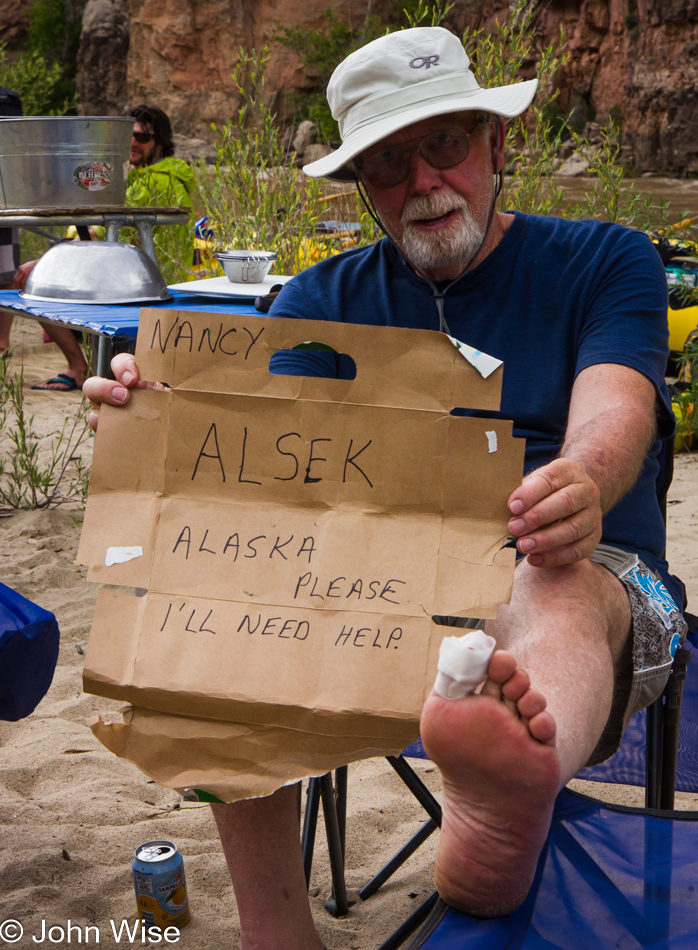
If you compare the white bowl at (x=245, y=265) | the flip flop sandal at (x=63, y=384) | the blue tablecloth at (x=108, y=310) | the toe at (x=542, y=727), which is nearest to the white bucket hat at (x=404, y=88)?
the blue tablecloth at (x=108, y=310)

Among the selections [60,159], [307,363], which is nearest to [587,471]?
[307,363]

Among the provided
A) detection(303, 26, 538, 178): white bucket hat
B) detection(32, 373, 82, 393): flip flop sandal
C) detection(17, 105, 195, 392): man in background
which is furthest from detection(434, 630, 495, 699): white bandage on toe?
detection(32, 373, 82, 393): flip flop sandal

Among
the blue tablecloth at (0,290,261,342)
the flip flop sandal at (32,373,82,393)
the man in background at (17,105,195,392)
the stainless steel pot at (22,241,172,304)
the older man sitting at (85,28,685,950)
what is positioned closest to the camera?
the older man sitting at (85,28,685,950)

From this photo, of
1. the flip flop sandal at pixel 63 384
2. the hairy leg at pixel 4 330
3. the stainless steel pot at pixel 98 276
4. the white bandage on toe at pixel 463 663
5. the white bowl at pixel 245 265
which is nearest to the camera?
the white bandage on toe at pixel 463 663

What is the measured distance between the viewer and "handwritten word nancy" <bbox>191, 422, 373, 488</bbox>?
100cm

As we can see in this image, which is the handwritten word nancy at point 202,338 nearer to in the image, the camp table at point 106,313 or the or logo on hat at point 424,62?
the or logo on hat at point 424,62

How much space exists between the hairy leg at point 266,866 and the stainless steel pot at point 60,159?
2485 millimetres

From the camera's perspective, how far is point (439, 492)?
981mm

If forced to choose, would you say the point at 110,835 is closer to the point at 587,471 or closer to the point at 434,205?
the point at 587,471

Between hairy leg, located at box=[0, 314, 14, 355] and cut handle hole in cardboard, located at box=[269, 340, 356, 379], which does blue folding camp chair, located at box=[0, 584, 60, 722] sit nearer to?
cut handle hole in cardboard, located at box=[269, 340, 356, 379]

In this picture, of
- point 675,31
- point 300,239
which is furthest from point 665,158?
point 300,239

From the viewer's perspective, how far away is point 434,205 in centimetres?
157

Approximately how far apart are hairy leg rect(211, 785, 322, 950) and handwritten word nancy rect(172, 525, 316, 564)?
0.36m

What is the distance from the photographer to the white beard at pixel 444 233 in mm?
1567
